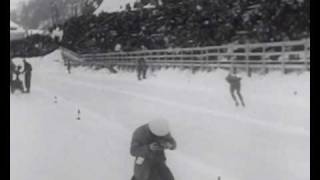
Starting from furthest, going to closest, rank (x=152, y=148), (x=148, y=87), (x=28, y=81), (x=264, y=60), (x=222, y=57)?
(x=264, y=60)
(x=222, y=57)
(x=148, y=87)
(x=28, y=81)
(x=152, y=148)

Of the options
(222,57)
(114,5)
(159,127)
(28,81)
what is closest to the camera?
(159,127)

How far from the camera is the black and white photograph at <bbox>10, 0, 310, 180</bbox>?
571cm

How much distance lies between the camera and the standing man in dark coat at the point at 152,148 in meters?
4.55

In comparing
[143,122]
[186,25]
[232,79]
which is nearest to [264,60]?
[232,79]

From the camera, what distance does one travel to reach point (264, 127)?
20.2 feet

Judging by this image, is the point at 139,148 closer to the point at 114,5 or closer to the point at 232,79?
the point at 114,5

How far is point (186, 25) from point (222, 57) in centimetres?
65

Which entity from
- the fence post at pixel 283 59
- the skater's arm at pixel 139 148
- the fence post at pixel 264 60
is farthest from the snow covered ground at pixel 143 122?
the skater's arm at pixel 139 148

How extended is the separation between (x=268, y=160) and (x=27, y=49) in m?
2.79

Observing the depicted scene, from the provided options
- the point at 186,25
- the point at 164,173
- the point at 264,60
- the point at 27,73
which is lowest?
the point at 164,173

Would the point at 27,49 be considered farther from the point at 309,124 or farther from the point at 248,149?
the point at 309,124

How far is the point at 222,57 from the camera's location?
20.6 ft

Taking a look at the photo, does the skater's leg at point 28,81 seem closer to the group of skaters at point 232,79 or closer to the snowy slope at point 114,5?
the snowy slope at point 114,5
